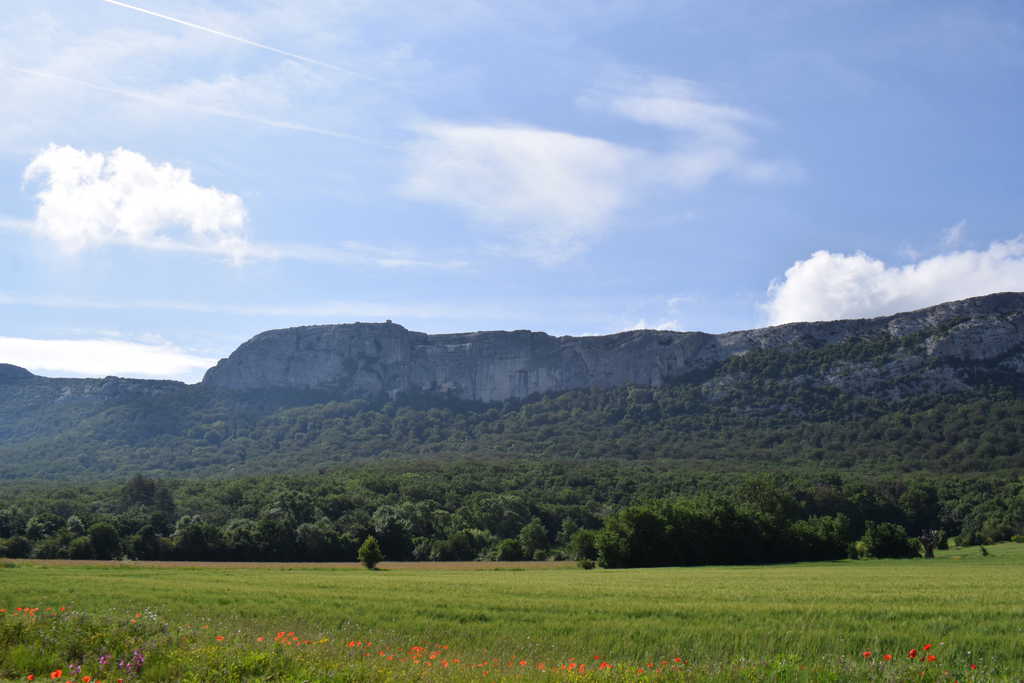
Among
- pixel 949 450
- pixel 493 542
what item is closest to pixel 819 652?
pixel 493 542

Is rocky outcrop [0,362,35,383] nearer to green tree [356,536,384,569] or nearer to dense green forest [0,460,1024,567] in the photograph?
dense green forest [0,460,1024,567]

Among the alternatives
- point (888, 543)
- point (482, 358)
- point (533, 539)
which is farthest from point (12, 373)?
point (888, 543)

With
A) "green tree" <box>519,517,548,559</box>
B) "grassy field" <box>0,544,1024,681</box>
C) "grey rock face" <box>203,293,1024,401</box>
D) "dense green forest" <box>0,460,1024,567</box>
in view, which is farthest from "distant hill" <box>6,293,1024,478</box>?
"grassy field" <box>0,544,1024,681</box>

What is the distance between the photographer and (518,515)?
81.5 metres

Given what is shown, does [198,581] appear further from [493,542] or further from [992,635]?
[493,542]

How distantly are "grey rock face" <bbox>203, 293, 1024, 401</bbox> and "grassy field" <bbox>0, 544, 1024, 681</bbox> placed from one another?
14116cm

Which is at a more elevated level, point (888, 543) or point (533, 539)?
point (888, 543)

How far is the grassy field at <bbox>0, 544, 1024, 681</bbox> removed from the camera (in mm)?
10789

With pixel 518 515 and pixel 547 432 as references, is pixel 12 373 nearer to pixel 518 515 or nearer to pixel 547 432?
pixel 547 432

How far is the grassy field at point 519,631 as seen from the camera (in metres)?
10.8

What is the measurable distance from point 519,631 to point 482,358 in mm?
175296

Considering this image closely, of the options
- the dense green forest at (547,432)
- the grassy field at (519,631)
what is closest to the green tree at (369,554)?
the grassy field at (519,631)

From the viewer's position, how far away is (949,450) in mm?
112938

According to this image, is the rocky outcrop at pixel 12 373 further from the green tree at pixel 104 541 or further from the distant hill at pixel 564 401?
the green tree at pixel 104 541
